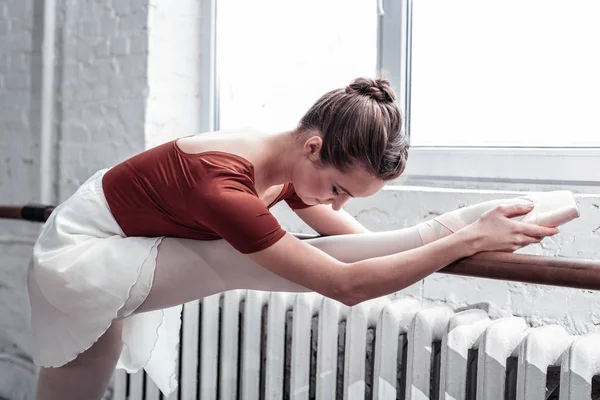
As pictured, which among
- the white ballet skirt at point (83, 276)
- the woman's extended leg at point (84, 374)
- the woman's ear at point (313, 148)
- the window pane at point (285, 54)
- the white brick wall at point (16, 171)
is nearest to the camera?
the woman's ear at point (313, 148)

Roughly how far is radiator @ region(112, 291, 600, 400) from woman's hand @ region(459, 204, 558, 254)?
0.32 meters

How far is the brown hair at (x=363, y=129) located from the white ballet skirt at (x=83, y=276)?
46cm

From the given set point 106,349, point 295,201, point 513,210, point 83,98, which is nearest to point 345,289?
point 513,210

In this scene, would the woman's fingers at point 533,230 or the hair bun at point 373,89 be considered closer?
the woman's fingers at point 533,230

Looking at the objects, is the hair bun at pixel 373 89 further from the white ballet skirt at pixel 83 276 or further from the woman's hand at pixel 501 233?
the white ballet skirt at pixel 83 276

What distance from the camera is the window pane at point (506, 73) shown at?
5.83ft

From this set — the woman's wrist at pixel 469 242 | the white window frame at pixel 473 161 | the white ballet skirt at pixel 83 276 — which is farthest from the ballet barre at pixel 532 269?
the white ballet skirt at pixel 83 276

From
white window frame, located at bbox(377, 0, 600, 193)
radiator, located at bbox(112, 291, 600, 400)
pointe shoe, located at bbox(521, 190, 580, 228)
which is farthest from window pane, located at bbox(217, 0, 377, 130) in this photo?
pointe shoe, located at bbox(521, 190, 580, 228)

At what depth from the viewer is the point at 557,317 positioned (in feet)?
5.31

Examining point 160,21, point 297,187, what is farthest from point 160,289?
point 160,21

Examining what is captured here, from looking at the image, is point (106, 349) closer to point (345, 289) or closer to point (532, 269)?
point (345, 289)

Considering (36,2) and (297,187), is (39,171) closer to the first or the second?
(36,2)

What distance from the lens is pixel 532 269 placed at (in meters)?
1.14

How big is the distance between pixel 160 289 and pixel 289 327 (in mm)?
748
